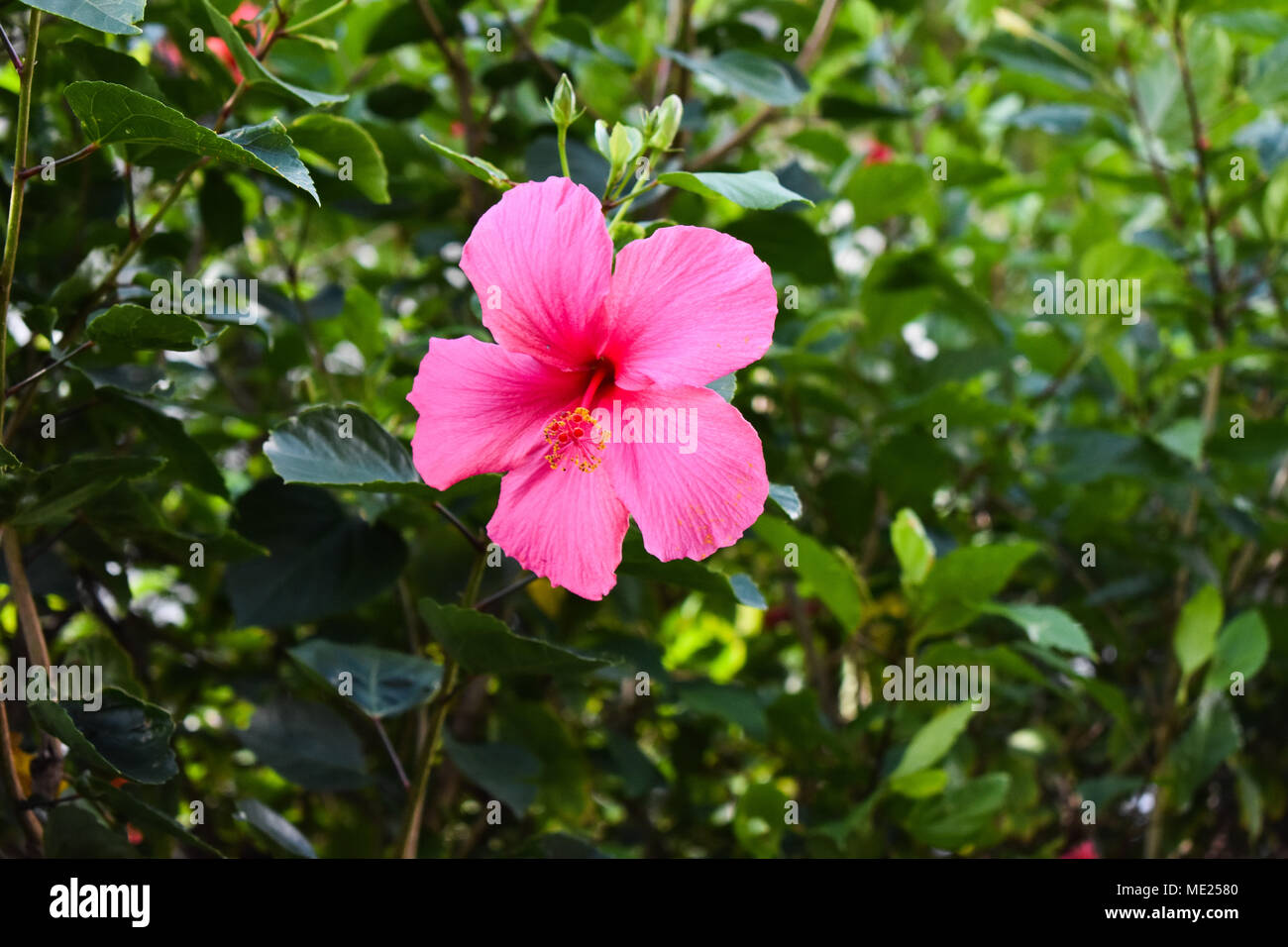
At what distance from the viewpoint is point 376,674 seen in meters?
0.99

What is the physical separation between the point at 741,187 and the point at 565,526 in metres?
0.26

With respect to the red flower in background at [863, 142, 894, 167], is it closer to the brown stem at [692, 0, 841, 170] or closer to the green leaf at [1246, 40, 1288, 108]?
the brown stem at [692, 0, 841, 170]

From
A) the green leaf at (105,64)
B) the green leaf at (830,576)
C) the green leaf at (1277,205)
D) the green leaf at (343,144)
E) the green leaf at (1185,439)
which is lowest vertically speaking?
the green leaf at (830,576)

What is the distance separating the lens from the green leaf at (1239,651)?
123cm

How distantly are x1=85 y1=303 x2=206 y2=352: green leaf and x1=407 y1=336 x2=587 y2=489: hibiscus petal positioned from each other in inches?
8.2

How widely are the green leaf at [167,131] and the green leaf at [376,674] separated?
45cm

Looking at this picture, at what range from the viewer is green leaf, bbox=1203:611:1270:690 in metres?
1.23

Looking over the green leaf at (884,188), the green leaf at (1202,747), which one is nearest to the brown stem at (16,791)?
the green leaf at (884,188)

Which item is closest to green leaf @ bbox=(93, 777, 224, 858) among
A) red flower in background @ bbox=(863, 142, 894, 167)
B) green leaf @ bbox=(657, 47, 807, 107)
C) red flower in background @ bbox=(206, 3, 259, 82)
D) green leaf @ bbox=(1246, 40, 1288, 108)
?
red flower in background @ bbox=(206, 3, 259, 82)

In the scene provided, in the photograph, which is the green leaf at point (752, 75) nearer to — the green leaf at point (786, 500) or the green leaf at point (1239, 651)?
the green leaf at point (786, 500)

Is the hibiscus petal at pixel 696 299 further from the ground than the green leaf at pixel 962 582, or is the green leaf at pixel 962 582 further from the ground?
the hibiscus petal at pixel 696 299

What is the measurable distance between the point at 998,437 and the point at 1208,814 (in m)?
0.65
